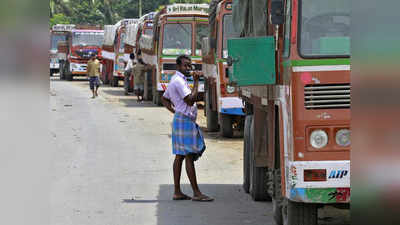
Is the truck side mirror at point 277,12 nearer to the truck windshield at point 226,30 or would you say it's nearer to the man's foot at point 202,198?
the man's foot at point 202,198

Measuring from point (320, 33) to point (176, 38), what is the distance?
18321 millimetres

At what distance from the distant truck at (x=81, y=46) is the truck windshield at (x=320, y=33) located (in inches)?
1503

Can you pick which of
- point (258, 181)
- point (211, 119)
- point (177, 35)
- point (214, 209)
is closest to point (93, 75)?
point (177, 35)

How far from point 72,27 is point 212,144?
31464 millimetres

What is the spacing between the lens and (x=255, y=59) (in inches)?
228

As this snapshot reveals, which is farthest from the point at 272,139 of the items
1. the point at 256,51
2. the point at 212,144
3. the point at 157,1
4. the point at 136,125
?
the point at 157,1

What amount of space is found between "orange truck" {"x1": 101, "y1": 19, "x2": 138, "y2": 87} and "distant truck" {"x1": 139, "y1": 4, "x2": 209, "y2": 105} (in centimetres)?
1078

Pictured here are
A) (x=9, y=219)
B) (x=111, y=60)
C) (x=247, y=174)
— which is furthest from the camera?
(x=111, y=60)

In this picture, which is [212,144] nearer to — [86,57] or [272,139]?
[272,139]

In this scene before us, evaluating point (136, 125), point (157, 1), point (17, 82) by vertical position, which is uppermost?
point (157, 1)

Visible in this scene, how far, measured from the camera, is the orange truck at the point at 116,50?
119 feet

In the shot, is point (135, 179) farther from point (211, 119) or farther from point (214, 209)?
point (211, 119)

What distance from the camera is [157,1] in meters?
71.1

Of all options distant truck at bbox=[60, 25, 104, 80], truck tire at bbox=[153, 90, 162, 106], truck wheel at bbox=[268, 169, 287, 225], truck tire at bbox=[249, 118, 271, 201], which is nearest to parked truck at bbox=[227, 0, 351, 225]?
truck wheel at bbox=[268, 169, 287, 225]
